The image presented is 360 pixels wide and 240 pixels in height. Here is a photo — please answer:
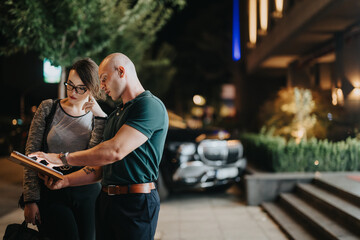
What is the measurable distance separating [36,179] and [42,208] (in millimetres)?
213

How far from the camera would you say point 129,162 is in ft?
6.76

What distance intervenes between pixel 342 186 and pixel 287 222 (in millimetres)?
1098

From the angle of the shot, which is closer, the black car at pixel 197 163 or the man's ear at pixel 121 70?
the man's ear at pixel 121 70

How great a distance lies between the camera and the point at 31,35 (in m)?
5.48

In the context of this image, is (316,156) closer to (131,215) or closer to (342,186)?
(342,186)

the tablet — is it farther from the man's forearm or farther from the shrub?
the shrub

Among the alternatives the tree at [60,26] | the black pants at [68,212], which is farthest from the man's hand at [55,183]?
the tree at [60,26]

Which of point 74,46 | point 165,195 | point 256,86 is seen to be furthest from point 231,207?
point 256,86

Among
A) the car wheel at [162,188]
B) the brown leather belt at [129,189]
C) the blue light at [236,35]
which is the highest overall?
the blue light at [236,35]

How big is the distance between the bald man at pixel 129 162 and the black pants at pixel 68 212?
15.9 inches

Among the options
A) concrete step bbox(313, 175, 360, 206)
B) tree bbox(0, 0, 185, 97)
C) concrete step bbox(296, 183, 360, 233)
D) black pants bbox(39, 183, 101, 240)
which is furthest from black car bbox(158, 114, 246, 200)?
black pants bbox(39, 183, 101, 240)

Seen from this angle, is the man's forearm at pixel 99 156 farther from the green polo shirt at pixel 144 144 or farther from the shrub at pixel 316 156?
the shrub at pixel 316 156

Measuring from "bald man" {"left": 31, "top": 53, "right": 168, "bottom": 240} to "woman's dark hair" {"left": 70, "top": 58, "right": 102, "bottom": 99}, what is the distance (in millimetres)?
413

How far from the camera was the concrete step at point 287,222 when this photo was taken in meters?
4.77
